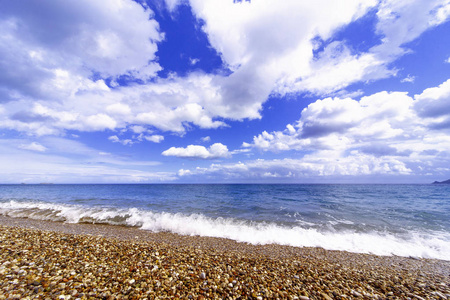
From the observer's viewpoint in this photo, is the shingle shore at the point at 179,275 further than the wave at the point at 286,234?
No

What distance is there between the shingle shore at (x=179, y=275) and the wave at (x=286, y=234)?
95.7 inches

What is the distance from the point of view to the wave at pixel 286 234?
10.4m

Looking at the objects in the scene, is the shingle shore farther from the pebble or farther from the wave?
the wave

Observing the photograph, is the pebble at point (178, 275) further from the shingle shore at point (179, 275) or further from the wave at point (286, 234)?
the wave at point (286, 234)

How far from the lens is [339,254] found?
9.38m

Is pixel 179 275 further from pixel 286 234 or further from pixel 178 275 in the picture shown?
pixel 286 234

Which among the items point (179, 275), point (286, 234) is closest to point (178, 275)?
point (179, 275)

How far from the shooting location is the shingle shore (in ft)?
15.2

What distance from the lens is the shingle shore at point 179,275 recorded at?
15.2 ft

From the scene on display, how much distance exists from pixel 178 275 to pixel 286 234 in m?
9.56

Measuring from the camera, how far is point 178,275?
17.8 feet

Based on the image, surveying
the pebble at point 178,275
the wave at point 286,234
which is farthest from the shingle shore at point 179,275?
the wave at point 286,234

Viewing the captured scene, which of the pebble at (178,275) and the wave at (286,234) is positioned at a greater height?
the pebble at (178,275)

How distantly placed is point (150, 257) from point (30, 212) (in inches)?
838
